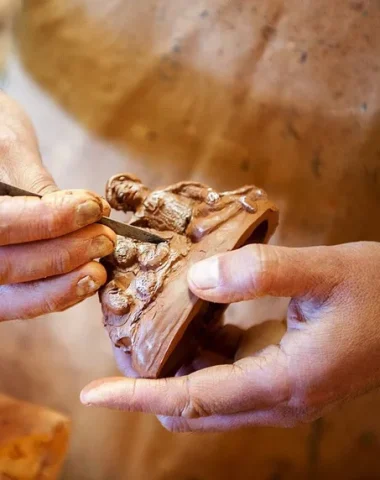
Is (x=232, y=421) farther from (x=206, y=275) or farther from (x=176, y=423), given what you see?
(x=206, y=275)

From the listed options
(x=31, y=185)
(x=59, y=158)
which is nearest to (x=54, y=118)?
(x=59, y=158)

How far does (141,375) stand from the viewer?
1210mm

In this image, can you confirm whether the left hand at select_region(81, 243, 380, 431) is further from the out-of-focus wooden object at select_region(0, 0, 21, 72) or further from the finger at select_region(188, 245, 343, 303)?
the out-of-focus wooden object at select_region(0, 0, 21, 72)

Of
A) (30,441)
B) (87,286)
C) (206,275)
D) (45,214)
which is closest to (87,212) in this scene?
(45,214)

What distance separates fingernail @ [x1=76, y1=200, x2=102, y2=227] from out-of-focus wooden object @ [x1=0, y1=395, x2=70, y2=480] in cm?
92

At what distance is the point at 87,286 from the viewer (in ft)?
4.02

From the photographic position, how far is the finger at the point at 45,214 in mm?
1136

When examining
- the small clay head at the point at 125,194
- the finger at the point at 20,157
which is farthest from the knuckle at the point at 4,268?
the small clay head at the point at 125,194

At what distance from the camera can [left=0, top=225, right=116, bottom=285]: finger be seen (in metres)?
1.20

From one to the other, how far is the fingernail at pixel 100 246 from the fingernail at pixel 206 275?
0.22 meters

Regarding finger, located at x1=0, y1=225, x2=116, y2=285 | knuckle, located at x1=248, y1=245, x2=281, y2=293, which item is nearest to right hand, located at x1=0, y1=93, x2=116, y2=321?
finger, located at x1=0, y1=225, x2=116, y2=285

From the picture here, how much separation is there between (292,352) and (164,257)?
39 cm

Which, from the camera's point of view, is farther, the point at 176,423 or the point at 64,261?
the point at 176,423

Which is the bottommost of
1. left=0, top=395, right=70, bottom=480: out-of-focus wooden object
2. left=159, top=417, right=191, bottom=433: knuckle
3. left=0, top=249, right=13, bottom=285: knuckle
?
left=0, top=395, right=70, bottom=480: out-of-focus wooden object
